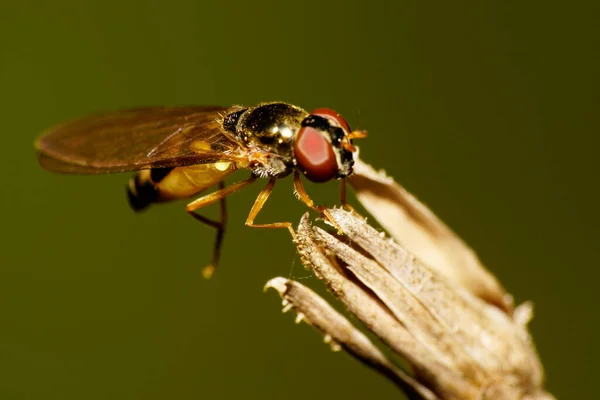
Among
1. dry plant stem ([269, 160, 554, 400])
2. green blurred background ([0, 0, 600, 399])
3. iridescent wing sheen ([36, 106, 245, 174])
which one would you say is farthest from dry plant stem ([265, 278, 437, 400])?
green blurred background ([0, 0, 600, 399])

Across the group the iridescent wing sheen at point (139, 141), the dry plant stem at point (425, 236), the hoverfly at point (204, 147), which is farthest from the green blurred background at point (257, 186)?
the dry plant stem at point (425, 236)

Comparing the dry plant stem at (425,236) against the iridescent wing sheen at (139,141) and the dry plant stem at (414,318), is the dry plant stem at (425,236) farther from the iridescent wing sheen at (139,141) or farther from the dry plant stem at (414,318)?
the iridescent wing sheen at (139,141)

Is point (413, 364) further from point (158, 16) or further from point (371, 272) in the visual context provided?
point (158, 16)

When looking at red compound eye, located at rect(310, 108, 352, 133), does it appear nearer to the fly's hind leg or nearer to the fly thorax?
the fly thorax

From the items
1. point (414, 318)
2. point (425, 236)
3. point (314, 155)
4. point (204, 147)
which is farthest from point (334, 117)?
point (414, 318)

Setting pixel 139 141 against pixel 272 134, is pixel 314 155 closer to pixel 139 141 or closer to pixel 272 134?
pixel 272 134
